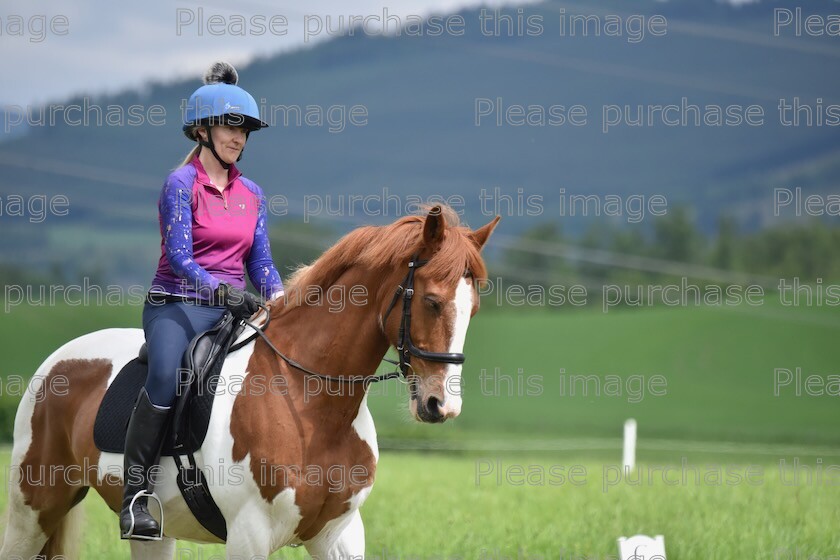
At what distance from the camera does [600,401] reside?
66.4 meters

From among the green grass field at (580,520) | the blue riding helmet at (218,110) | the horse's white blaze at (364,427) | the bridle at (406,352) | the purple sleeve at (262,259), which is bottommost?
the green grass field at (580,520)

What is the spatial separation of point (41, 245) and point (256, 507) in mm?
155459

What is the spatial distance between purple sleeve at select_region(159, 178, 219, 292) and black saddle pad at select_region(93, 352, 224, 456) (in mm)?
463

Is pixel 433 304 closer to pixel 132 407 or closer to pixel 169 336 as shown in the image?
pixel 169 336

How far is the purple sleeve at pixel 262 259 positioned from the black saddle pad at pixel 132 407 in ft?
2.48

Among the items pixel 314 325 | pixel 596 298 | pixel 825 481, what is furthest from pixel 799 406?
pixel 314 325

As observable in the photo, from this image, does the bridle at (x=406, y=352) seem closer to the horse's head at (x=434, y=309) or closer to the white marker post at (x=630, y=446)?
the horse's head at (x=434, y=309)

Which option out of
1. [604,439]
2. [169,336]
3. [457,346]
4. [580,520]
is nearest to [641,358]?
[604,439]

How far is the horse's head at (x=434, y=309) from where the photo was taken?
4.50m

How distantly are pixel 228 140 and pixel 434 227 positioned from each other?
1.47 m

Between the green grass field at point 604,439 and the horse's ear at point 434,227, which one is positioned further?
the green grass field at point 604,439

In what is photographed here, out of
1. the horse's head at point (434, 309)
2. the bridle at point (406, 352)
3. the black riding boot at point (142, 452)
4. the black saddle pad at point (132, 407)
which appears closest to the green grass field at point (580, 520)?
the black saddle pad at point (132, 407)

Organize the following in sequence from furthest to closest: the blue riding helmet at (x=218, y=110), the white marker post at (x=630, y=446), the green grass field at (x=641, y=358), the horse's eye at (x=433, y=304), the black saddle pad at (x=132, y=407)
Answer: the green grass field at (x=641, y=358), the white marker post at (x=630, y=446), the blue riding helmet at (x=218, y=110), the black saddle pad at (x=132, y=407), the horse's eye at (x=433, y=304)

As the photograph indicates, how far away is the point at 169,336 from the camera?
5.17 m
